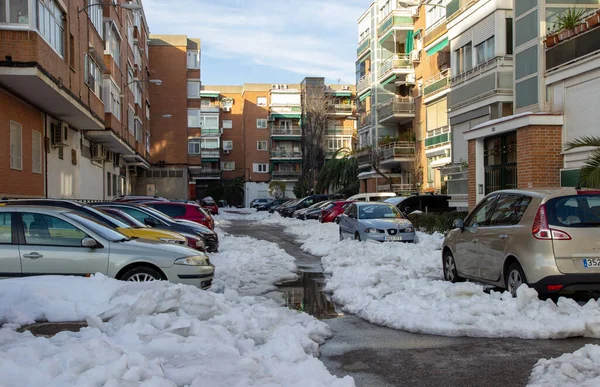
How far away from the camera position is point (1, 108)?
53.8ft

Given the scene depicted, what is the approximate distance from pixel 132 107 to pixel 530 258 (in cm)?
3507

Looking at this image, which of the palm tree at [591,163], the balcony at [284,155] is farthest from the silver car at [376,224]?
the balcony at [284,155]

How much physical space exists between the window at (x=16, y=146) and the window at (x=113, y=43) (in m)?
12.7

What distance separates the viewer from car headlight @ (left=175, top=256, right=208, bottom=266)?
32.1 feet

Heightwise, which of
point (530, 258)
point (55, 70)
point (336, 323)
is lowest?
point (336, 323)

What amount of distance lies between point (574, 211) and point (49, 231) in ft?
24.4

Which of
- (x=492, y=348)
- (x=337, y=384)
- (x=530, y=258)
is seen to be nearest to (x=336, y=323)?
(x=492, y=348)

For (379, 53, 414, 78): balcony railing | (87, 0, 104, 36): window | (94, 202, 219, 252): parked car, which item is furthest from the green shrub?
(379, 53, 414, 78): balcony railing

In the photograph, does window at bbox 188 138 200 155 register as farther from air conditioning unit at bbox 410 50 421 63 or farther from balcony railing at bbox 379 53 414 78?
air conditioning unit at bbox 410 50 421 63

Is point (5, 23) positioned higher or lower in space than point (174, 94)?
lower

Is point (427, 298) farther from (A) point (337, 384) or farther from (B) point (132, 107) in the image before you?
(B) point (132, 107)

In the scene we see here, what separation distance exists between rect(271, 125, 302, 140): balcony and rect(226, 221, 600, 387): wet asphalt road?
7745 cm

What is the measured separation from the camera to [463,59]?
25891 mm

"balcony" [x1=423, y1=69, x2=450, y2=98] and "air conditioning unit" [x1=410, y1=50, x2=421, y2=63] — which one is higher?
"air conditioning unit" [x1=410, y1=50, x2=421, y2=63]
